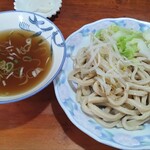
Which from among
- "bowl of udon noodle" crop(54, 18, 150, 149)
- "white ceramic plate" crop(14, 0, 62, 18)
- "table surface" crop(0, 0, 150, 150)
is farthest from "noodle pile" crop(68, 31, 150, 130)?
"white ceramic plate" crop(14, 0, 62, 18)

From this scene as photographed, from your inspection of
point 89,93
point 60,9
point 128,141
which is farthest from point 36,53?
point 128,141

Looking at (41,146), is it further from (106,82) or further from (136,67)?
(136,67)

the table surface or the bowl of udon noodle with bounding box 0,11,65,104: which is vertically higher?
the bowl of udon noodle with bounding box 0,11,65,104

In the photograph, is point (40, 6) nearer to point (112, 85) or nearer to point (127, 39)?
point (127, 39)

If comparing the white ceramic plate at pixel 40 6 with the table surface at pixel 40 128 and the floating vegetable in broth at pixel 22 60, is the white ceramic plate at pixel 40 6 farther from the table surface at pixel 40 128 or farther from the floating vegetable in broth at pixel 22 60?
the table surface at pixel 40 128

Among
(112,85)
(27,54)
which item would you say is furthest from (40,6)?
(112,85)

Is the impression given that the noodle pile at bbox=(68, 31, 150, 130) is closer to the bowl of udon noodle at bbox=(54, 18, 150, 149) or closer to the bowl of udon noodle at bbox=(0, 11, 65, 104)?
the bowl of udon noodle at bbox=(54, 18, 150, 149)
